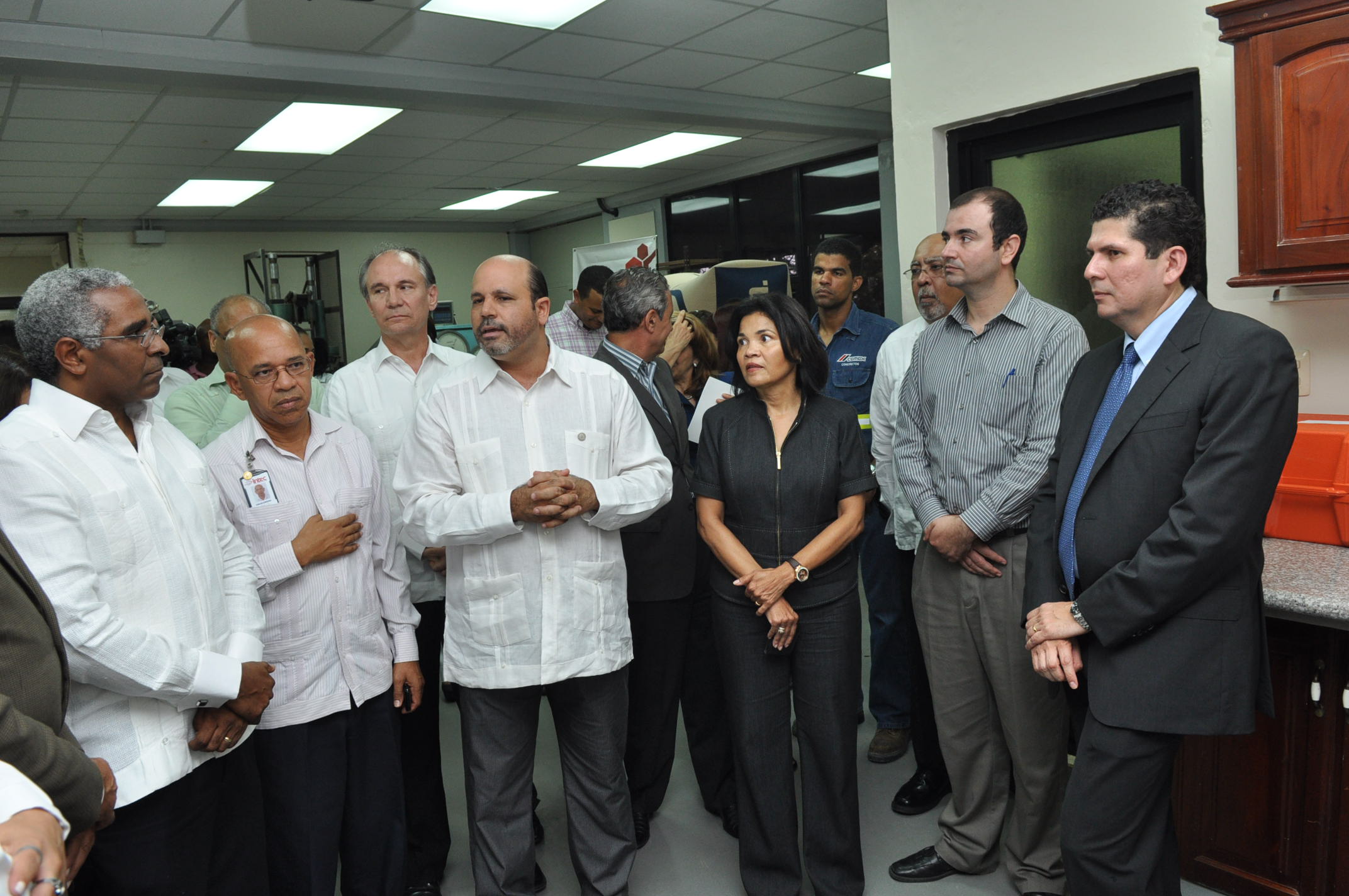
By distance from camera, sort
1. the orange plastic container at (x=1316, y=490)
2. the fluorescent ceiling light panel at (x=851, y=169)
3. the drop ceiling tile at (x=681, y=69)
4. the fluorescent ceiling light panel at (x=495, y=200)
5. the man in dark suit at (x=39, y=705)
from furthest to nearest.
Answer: the fluorescent ceiling light panel at (x=495, y=200)
the fluorescent ceiling light panel at (x=851, y=169)
the drop ceiling tile at (x=681, y=69)
the orange plastic container at (x=1316, y=490)
the man in dark suit at (x=39, y=705)

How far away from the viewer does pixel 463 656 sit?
229 centimetres

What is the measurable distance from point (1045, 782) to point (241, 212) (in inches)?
453

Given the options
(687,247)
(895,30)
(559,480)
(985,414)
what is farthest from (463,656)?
(687,247)

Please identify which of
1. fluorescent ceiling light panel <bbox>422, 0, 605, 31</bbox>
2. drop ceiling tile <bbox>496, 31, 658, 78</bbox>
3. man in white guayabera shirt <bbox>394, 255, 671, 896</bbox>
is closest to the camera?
man in white guayabera shirt <bbox>394, 255, 671, 896</bbox>

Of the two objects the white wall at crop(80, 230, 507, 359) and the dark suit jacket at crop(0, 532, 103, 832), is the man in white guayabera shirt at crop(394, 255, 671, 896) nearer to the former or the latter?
the dark suit jacket at crop(0, 532, 103, 832)

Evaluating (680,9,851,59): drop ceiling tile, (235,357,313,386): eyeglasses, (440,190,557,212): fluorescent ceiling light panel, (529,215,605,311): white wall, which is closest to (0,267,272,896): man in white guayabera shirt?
(235,357,313,386): eyeglasses

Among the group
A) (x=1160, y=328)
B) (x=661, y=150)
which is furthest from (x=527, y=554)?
(x=661, y=150)

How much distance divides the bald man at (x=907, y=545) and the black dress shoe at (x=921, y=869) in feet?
1.16

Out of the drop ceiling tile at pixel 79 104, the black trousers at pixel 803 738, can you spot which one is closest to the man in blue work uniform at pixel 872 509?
the black trousers at pixel 803 738

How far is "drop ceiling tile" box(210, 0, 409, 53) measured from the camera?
4.75 meters

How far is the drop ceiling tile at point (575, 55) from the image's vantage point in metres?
5.72

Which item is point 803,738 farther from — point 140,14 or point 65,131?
point 65,131

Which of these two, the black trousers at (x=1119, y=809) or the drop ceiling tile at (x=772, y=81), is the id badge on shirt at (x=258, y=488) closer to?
the black trousers at (x=1119, y=809)

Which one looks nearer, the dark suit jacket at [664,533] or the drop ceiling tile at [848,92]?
A: the dark suit jacket at [664,533]
